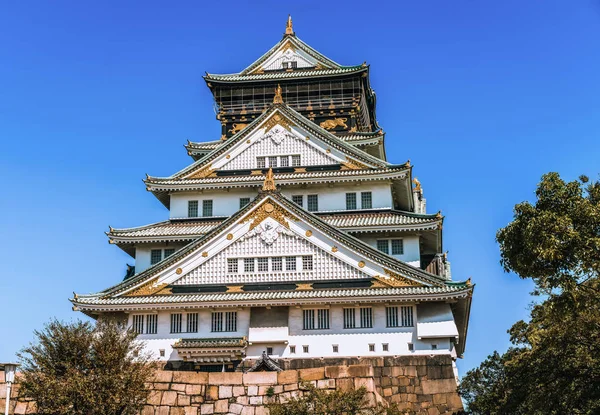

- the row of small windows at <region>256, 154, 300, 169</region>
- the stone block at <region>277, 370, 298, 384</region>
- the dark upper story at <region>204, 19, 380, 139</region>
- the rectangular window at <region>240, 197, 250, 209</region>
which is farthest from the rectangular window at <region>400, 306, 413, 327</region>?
the dark upper story at <region>204, 19, 380, 139</region>

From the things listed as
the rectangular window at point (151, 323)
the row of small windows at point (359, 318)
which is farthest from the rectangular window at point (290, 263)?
the rectangular window at point (151, 323)

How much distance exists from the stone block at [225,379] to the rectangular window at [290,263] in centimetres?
1523

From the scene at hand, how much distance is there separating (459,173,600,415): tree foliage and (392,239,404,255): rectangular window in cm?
1478

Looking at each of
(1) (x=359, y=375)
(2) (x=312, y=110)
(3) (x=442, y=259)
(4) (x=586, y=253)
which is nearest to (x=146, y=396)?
(1) (x=359, y=375)

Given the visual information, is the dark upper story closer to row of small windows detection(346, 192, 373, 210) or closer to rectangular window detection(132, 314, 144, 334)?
row of small windows detection(346, 192, 373, 210)

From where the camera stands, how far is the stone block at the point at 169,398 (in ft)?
81.7

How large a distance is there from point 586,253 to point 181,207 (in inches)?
1096

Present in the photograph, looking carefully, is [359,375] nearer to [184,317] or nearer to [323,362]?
[323,362]

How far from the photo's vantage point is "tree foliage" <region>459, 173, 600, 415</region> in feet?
78.6

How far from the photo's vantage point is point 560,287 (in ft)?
81.1

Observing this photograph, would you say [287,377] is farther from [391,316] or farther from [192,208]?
[192,208]

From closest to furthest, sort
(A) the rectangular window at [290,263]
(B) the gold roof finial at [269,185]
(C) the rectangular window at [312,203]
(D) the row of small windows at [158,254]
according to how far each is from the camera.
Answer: (A) the rectangular window at [290,263] → (B) the gold roof finial at [269,185] → (D) the row of small windows at [158,254] → (C) the rectangular window at [312,203]

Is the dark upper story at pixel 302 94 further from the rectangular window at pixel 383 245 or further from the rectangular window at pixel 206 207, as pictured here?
the rectangular window at pixel 383 245

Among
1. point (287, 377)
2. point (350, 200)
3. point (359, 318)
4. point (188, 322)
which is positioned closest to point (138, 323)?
point (188, 322)
